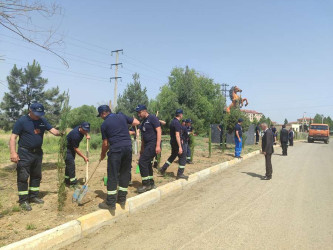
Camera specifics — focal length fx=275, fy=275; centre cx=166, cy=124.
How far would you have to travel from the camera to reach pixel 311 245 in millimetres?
3773

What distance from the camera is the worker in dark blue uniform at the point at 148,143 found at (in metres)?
5.84

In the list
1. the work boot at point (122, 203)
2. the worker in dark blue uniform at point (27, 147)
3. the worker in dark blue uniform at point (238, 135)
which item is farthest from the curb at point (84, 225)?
the worker in dark blue uniform at point (238, 135)

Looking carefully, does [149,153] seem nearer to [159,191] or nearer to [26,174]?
[159,191]

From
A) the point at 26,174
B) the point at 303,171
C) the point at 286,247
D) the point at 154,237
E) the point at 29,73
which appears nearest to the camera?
the point at 286,247

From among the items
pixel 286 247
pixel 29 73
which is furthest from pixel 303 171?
pixel 29 73

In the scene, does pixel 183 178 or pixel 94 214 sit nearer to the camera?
pixel 94 214

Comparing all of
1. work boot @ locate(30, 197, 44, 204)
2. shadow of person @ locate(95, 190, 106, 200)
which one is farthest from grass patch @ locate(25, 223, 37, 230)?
shadow of person @ locate(95, 190, 106, 200)

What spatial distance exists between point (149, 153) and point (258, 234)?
2.69 metres

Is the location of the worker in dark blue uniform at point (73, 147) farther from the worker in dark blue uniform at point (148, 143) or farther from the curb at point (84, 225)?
the curb at point (84, 225)

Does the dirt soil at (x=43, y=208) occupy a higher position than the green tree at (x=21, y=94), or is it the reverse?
the green tree at (x=21, y=94)

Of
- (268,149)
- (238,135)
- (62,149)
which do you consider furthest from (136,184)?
(238,135)

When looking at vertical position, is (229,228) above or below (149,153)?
below

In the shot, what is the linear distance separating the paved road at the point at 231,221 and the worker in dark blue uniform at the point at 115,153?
0.44 m

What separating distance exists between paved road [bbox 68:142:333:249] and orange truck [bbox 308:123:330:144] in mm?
27398
